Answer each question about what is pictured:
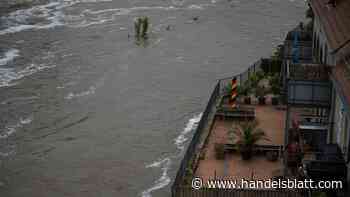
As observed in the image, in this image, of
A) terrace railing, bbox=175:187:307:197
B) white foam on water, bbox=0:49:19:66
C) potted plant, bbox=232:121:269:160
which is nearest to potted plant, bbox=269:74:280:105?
potted plant, bbox=232:121:269:160

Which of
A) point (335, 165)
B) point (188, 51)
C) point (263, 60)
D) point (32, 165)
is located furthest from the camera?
point (188, 51)

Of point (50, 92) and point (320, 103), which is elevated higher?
point (320, 103)

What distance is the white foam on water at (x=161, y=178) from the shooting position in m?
34.0

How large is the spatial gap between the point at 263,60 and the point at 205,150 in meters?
13.5

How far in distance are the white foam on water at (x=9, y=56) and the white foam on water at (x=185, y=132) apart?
17596 mm

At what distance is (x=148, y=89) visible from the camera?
4891cm

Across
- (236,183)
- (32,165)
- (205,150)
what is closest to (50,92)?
(32,165)

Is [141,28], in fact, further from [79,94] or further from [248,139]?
[248,139]

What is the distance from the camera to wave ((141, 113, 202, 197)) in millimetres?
34281

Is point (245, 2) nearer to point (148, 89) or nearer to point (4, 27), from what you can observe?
point (4, 27)

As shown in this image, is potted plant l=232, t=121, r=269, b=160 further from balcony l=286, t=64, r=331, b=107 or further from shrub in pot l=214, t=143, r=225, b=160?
balcony l=286, t=64, r=331, b=107

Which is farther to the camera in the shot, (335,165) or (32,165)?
(32,165)

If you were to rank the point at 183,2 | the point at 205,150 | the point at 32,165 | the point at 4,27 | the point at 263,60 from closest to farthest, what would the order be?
the point at 205,150, the point at 32,165, the point at 263,60, the point at 4,27, the point at 183,2

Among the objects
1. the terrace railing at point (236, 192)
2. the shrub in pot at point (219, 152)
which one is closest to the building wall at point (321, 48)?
the terrace railing at point (236, 192)
